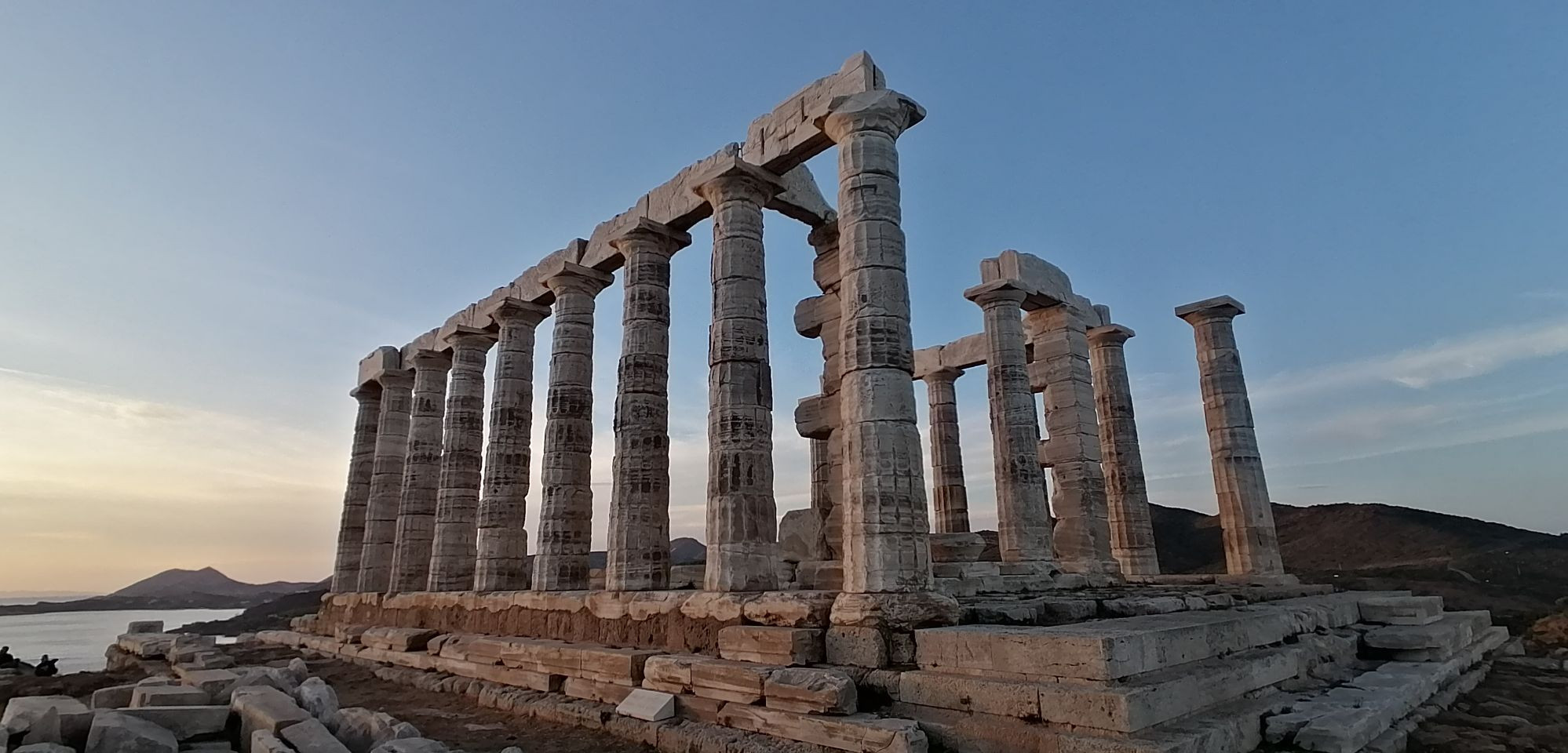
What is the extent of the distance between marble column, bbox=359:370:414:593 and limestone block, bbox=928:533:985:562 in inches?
599

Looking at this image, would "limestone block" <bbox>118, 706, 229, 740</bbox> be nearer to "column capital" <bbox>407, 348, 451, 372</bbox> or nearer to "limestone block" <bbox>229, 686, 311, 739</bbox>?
"limestone block" <bbox>229, 686, 311, 739</bbox>

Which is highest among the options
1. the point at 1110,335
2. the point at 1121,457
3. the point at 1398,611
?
the point at 1110,335

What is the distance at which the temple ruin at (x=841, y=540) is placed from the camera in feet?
24.6

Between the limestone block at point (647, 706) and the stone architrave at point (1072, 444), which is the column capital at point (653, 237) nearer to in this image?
the limestone block at point (647, 706)

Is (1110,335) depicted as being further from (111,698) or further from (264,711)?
(111,698)

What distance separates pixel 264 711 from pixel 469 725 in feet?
10.1

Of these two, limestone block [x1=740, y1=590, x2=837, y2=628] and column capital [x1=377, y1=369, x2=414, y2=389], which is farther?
column capital [x1=377, y1=369, x2=414, y2=389]

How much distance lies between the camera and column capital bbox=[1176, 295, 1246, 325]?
2039 cm

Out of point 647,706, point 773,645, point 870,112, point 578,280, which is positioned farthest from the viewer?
point 578,280

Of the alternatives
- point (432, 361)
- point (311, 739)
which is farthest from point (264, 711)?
point (432, 361)

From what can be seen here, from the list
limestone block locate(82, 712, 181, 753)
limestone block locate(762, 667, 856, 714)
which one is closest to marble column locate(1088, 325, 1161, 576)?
limestone block locate(762, 667, 856, 714)

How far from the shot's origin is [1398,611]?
12.8 meters

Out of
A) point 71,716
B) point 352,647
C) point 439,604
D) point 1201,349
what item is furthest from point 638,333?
point 1201,349

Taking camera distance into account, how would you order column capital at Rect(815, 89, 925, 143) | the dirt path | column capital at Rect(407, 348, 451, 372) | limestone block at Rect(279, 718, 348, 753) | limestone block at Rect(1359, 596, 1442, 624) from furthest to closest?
column capital at Rect(407, 348, 451, 372)
limestone block at Rect(1359, 596, 1442, 624)
column capital at Rect(815, 89, 925, 143)
the dirt path
limestone block at Rect(279, 718, 348, 753)
